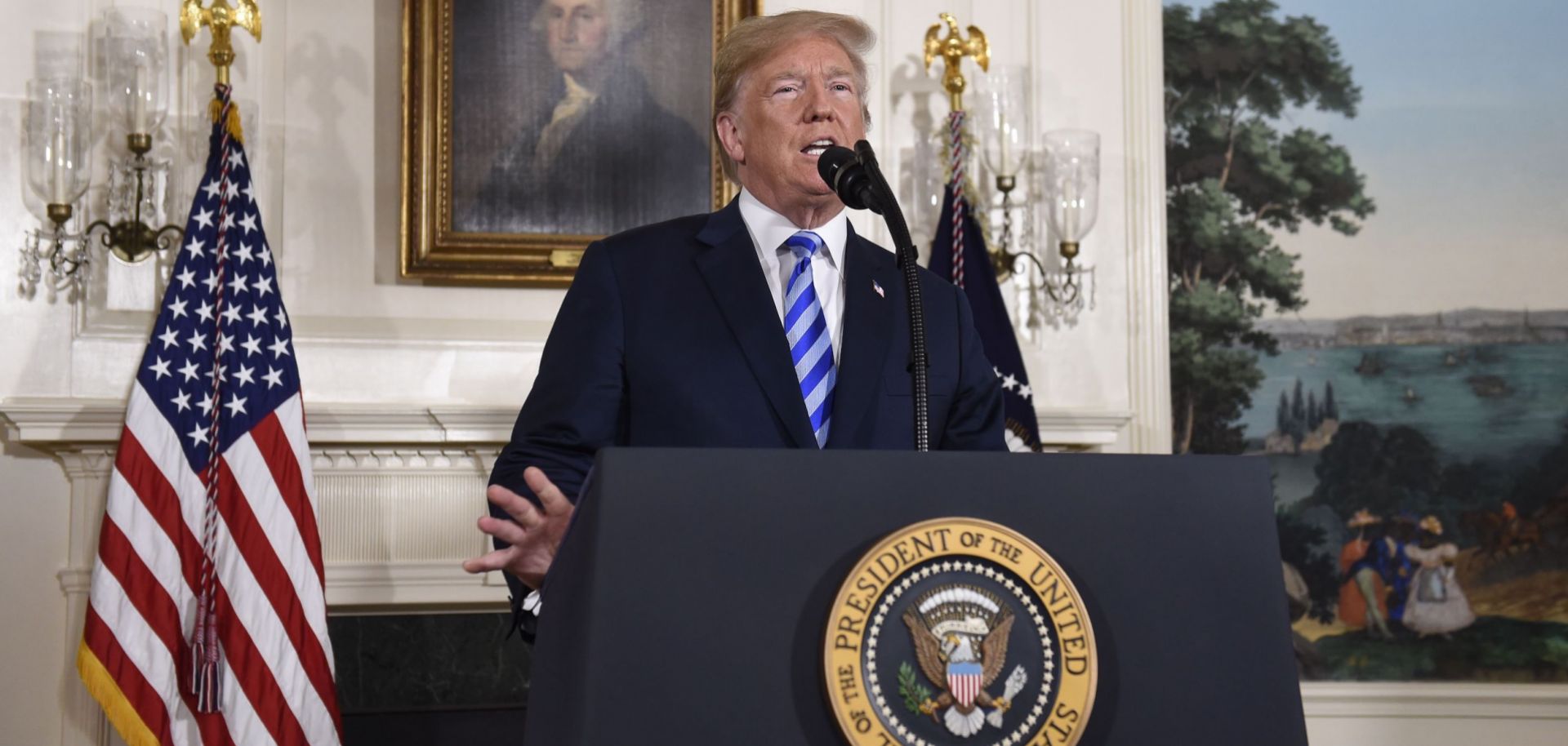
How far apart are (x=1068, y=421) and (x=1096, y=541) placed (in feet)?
10.3

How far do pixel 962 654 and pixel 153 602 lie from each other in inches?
115

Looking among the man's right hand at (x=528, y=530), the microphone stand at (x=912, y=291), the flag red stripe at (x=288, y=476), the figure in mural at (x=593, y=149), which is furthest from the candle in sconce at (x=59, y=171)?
the microphone stand at (x=912, y=291)

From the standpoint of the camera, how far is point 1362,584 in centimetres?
467

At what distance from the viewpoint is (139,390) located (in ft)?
11.5

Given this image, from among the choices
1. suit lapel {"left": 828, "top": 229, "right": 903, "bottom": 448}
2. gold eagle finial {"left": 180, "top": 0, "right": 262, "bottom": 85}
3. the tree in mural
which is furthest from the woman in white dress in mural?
gold eagle finial {"left": 180, "top": 0, "right": 262, "bottom": 85}

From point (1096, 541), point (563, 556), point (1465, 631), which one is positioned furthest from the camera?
point (1465, 631)

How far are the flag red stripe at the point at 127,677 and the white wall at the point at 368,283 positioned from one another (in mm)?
377

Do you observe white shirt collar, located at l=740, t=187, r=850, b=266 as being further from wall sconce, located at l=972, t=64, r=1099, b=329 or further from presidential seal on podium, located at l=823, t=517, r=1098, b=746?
wall sconce, located at l=972, t=64, r=1099, b=329

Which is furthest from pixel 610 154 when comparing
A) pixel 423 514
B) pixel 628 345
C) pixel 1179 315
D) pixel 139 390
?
pixel 628 345

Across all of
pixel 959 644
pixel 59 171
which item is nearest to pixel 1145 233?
pixel 59 171

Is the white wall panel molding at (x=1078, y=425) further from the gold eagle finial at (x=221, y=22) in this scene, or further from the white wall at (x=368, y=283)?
the gold eagle finial at (x=221, y=22)

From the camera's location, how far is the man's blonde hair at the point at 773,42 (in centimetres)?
217

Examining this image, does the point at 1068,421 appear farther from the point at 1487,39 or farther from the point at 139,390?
the point at 139,390

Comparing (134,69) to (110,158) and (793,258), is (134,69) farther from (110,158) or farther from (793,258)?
(793,258)
